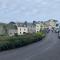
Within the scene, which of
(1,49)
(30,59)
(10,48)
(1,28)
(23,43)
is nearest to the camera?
(30,59)

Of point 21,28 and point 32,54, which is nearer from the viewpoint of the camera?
point 32,54

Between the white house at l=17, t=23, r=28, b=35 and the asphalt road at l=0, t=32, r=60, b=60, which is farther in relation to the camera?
the white house at l=17, t=23, r=28, b=35

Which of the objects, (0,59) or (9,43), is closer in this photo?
(0,59)

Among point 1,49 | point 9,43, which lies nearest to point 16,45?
point 9,43

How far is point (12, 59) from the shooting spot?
16.8 meters

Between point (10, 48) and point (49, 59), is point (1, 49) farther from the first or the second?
point (49, 59)

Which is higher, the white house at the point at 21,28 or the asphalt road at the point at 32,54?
the white house at the point at 21,28

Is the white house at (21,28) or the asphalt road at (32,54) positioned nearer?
the asphalt road at (32,54)

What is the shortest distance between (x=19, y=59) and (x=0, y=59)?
1.32 m

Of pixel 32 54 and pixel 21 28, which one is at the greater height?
pixel 21 28

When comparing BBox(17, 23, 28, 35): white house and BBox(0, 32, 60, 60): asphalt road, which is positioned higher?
BBox(17, 23, 28, 35): white house

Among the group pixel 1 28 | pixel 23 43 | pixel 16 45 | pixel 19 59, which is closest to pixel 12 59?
pixel 19 59

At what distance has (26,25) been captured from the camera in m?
103

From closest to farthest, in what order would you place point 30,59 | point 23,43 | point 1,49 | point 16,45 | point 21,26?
point 30,59 → point 1,49 → point 16,45 → point 23,43 → point 21,26
